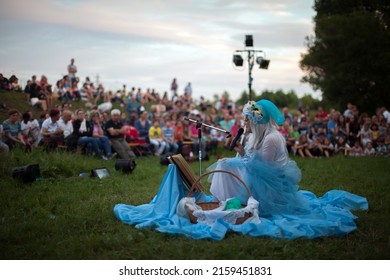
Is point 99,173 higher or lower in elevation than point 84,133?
lower

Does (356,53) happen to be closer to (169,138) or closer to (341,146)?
(341,146)

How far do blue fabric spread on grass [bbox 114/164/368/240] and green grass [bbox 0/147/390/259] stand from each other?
115mm

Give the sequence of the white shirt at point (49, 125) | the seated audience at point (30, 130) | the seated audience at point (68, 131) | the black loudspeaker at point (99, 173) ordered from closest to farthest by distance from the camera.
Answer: the black loudspeaker at point (99, 173) → the seated audience at point (30, 130) → the white shirt at point (49, 125) → the seated audience at point (68, 131)

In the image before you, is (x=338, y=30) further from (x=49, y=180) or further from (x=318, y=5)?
(x=49, y=180)

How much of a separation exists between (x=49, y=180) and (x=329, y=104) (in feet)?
58.8

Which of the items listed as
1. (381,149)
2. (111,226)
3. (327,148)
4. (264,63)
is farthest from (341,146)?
(111,226)

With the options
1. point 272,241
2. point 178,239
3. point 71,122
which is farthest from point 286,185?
point 71,122

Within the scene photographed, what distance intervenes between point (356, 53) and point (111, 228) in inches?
727

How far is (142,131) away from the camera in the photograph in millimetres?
14766

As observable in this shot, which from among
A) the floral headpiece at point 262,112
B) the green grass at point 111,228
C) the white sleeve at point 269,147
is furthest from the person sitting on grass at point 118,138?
the white sleeve at point 269,147

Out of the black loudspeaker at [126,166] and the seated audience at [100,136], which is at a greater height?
the seated audience at [100,136]

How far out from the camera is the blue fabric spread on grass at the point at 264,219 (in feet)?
15.9

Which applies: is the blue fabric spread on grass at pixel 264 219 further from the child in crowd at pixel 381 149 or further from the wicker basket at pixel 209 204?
the child in crowd at pixel 381 149

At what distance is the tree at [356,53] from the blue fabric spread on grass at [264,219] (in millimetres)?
15433
